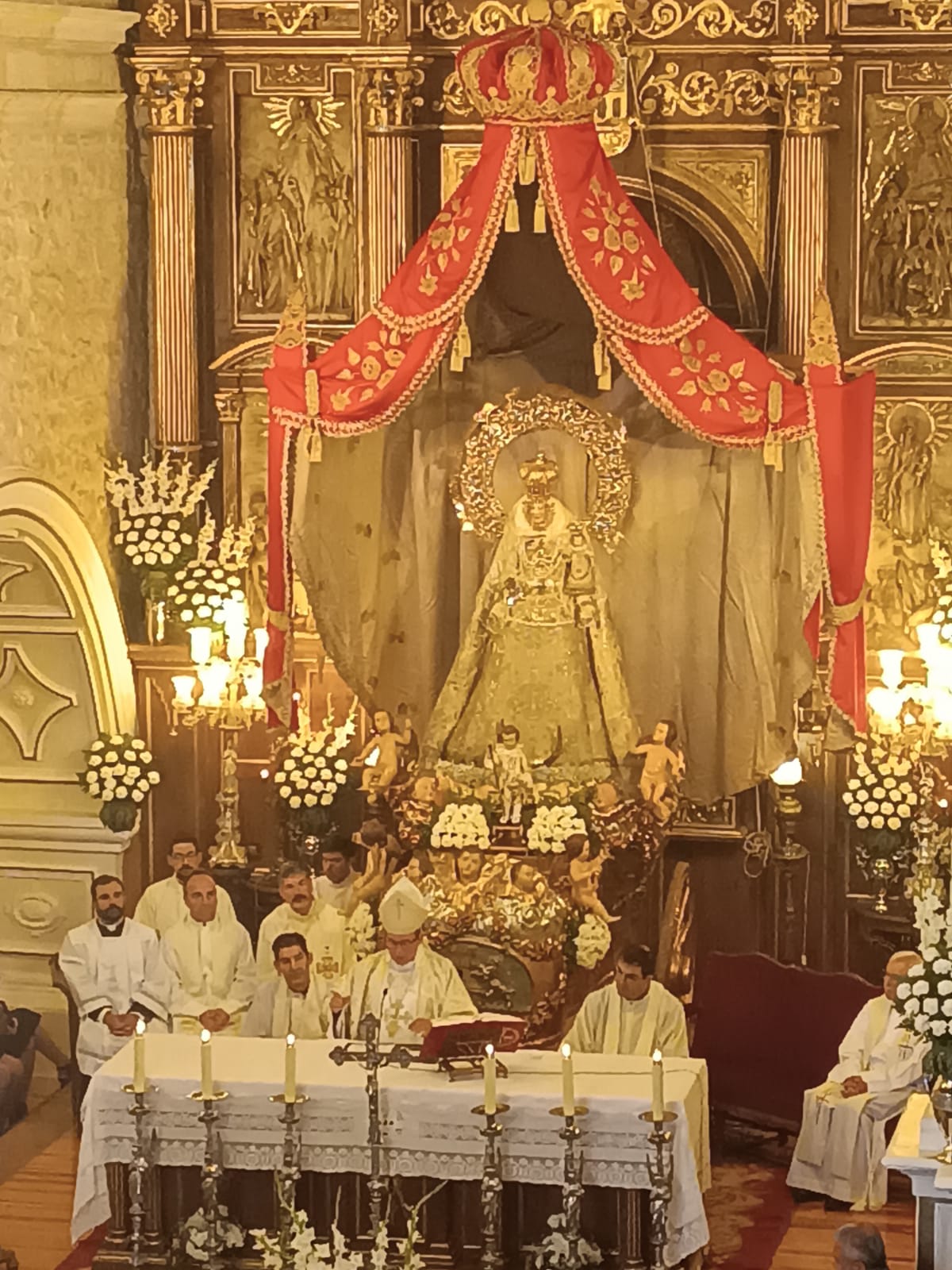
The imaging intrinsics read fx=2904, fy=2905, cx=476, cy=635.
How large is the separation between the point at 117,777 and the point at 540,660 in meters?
2.93

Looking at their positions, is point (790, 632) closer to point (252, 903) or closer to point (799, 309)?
point (799, 309)

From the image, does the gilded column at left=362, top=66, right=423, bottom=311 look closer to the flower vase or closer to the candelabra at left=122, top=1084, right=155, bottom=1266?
the candelabra at left=122, top=1084, right=155, bottom=1266

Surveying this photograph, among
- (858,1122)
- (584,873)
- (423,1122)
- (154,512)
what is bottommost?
(858,1122)

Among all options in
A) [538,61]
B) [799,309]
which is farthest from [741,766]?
[538,61]

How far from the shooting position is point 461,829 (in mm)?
17422

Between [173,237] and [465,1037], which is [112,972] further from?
[173,237]

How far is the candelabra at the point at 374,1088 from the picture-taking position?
1420 cm

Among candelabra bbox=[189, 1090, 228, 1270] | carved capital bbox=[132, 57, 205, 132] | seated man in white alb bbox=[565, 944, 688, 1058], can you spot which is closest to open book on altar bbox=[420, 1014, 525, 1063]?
candelabra bbox=[189, 1090, 228, 1270]

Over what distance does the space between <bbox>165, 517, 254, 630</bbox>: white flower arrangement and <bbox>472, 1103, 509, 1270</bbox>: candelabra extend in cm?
511

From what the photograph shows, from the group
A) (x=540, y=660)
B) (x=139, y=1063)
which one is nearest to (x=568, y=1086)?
(x=139, y=1063)

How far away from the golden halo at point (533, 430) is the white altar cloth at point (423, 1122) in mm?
4224

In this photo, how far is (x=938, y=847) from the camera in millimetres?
17047

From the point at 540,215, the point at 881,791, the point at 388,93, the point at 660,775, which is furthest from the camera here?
the point at 388,93

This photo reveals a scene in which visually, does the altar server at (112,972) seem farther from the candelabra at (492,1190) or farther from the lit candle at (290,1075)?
the candelabra at (492,1190)
